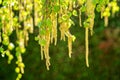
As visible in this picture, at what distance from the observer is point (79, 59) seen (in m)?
6.14

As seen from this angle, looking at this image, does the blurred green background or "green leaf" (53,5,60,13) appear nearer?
"green leaf" (53,5,60,13)

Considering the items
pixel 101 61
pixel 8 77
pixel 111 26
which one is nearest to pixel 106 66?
pixel 101 61

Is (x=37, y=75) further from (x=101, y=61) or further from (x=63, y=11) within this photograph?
(x=63, y=11)

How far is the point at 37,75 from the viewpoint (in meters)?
6.22

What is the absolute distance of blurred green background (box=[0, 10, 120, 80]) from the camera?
20.1 feet

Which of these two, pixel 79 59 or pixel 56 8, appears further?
pixel 79 59

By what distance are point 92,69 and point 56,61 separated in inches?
20.5

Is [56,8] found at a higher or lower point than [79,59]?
higher

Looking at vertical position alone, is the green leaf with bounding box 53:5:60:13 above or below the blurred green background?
above

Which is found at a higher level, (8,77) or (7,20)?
(7,20)

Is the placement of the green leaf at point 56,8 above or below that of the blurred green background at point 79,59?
above

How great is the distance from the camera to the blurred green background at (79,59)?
6.12 meters

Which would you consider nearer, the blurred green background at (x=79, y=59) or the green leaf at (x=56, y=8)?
the green leaf at (x=56, y=8)

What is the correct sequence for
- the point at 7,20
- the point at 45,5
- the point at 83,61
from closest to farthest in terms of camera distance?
the point at 45,5, the point at 7,20, the point at 83,61
